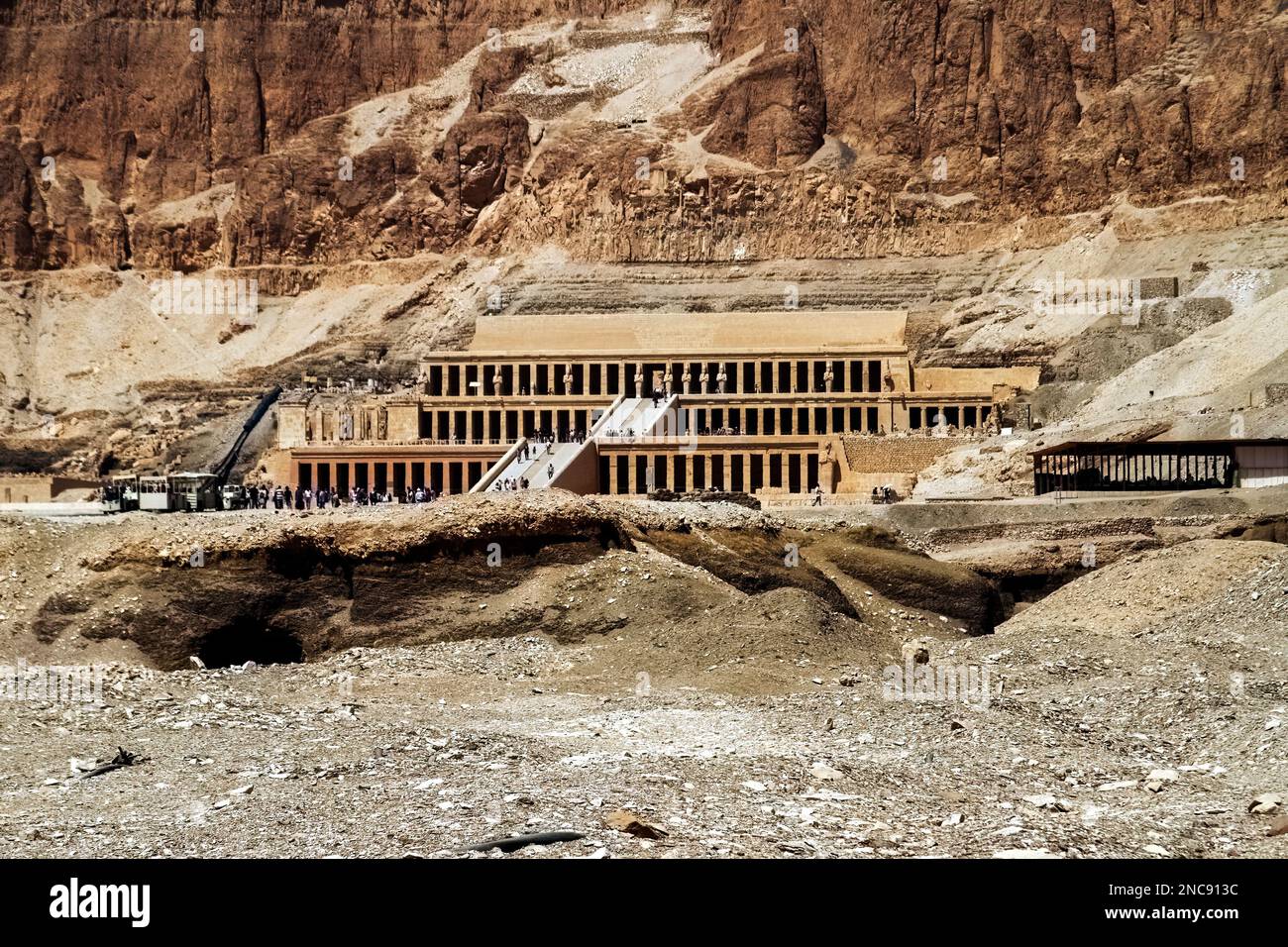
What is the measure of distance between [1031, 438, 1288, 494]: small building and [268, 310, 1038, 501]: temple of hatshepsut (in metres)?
9.16

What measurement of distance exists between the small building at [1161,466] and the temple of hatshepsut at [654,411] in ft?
30.0

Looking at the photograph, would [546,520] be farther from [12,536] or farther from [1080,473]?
[1080,473]

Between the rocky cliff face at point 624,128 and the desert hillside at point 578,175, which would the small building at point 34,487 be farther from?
the rocky cliff face at point 624,128

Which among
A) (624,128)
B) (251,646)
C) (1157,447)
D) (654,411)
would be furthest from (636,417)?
(624,128)

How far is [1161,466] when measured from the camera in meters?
62.5

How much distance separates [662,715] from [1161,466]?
3643 cm

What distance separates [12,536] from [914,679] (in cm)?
2247

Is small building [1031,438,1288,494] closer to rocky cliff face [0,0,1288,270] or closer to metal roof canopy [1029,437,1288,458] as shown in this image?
metal roof canopy [1029,437,1288,458]

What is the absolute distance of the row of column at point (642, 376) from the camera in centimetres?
9481

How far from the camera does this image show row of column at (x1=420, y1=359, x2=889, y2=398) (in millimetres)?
94812

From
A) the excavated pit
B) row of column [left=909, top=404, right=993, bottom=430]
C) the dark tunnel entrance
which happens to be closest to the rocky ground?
the excavated pit

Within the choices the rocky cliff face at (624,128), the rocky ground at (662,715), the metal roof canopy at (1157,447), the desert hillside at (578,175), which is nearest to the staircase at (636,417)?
the desert hillside at (578,175)

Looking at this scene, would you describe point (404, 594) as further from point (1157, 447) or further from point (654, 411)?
point (654, 411)
